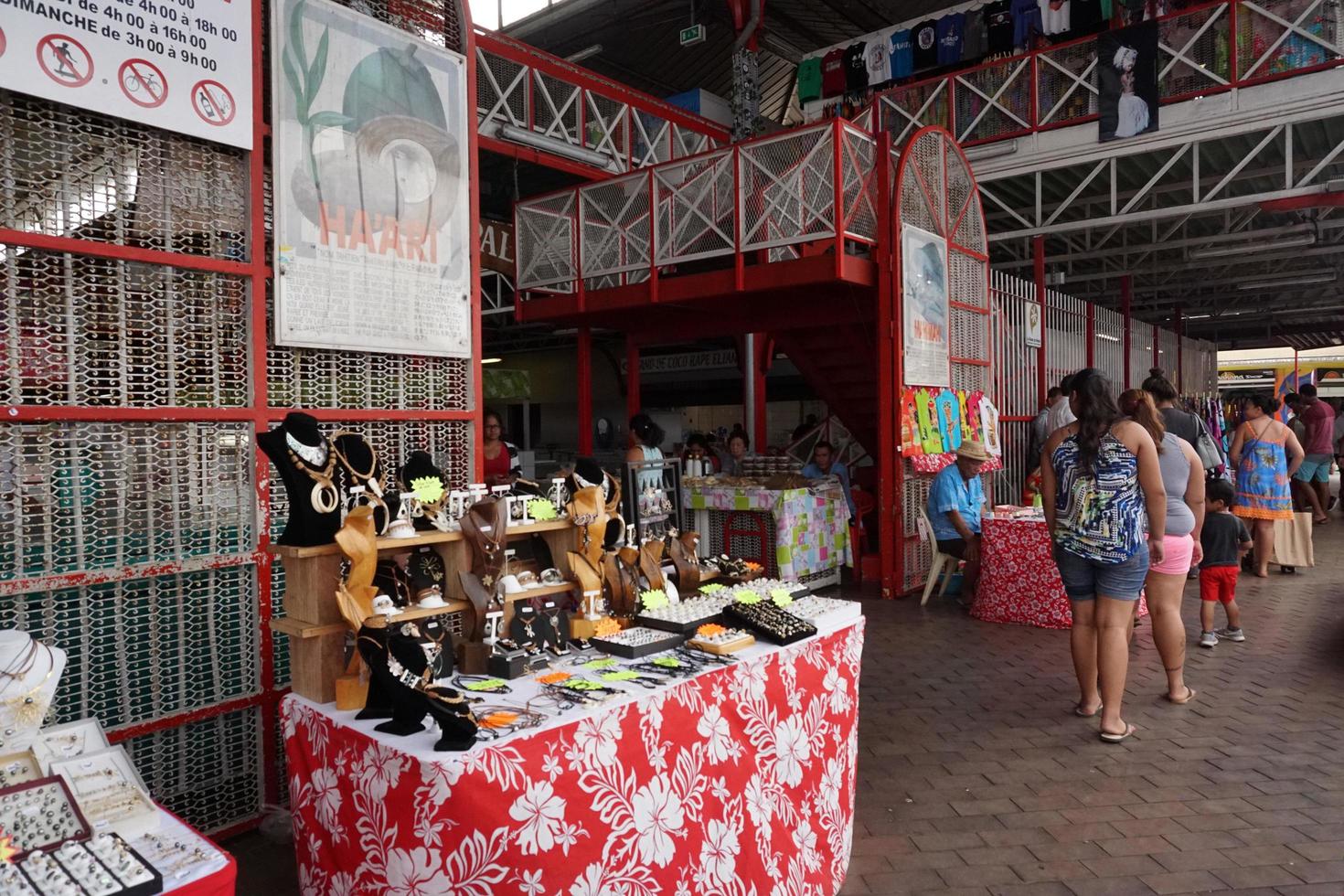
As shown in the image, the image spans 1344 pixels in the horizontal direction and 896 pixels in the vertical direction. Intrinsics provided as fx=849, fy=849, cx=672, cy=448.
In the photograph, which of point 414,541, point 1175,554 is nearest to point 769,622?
point 414,541

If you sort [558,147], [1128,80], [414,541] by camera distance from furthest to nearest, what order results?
[558,147], [1128,80], [414,541]

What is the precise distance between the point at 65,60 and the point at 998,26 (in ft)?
37.0

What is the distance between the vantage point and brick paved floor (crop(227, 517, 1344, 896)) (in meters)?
2.92

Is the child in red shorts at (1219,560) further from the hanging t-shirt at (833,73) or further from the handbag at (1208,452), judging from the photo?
the hanging t-shirt at (833,73)

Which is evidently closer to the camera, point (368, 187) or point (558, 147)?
point (368, 187)

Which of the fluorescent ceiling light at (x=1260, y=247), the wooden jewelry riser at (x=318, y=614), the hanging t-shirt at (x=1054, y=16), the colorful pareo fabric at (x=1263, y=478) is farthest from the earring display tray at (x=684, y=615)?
the fluorescent ceiling light at (x=1260, y=247)

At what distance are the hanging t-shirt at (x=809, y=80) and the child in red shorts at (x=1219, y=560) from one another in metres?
9.42

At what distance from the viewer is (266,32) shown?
3287 mm

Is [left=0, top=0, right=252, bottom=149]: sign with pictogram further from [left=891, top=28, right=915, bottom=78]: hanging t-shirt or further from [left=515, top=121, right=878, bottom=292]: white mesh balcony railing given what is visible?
[left=891, top=28, right=915, bottom=78]: hanging t-shirt

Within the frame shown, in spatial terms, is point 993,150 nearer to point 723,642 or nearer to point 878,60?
point 878,60

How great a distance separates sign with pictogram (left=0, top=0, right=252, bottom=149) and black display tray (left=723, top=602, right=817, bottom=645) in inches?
99.6

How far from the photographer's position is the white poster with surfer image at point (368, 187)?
3309 millimetres

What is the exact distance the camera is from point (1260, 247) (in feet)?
41.4

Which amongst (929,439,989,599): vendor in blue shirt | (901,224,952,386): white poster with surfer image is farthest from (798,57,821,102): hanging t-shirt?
(929,439,989,599): vendor in blue shirt
